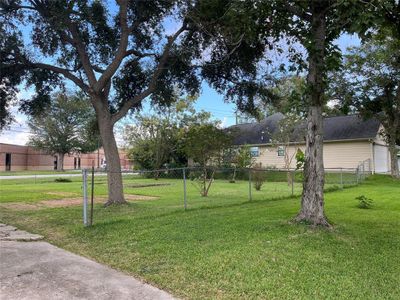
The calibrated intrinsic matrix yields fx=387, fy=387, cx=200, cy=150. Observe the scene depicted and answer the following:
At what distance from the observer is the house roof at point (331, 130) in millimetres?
26656

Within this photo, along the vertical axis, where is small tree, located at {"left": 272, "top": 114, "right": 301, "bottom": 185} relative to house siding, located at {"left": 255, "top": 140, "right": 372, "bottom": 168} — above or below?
above

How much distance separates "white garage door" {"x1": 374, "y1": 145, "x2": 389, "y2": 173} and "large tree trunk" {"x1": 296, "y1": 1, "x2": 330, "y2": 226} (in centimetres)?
2183

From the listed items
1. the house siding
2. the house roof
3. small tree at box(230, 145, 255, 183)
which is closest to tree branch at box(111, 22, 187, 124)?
the house roof

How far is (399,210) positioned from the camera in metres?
10.4

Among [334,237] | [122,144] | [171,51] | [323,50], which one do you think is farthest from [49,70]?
[122,144]

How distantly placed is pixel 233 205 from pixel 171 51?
529 cm

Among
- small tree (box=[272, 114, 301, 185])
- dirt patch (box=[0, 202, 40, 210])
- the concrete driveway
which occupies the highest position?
small tree (box=[272, 114, 301, 185])

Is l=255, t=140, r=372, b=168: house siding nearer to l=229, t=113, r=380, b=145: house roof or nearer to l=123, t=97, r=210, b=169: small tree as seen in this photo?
l=229, t=113, r=380, b=145: house roof

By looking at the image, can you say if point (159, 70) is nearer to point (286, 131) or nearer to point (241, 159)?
point (286, 131)

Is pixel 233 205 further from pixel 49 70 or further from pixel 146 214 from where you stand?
pixel 49 70

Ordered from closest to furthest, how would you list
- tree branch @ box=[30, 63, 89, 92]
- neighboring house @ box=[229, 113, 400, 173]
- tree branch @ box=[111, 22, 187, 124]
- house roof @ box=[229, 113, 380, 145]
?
tree branch @ box=[30, 63, 89, 92], tree branch @ box=[111, 22, 187, 124], neighboring house @ box=[229, 113, 400, 173], house roof @ box=[229, 113, 380, 145]

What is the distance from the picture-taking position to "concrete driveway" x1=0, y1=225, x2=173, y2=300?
13.3 feet

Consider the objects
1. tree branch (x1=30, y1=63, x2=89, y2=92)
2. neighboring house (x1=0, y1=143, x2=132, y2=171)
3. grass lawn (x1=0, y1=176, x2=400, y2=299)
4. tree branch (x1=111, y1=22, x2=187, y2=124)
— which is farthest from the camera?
neighboring house (x1=0, y1=143, x2=132, y2=171)

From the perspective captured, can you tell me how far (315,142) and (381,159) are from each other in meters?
23.4
